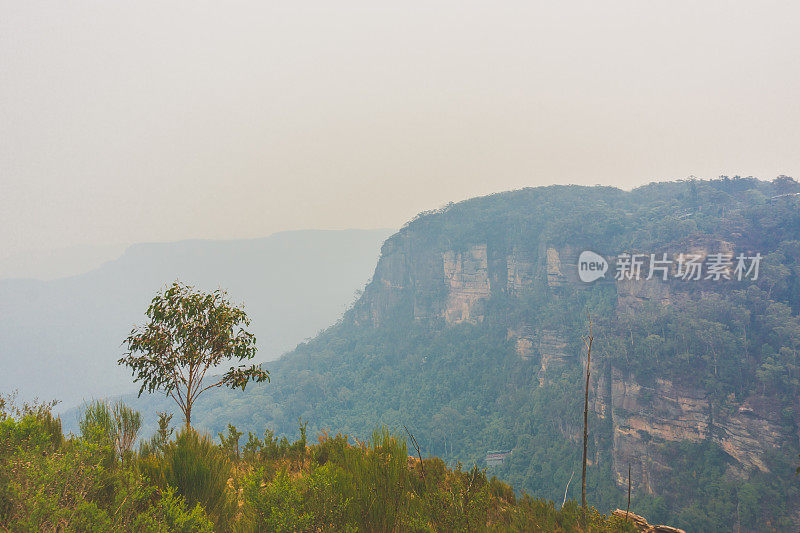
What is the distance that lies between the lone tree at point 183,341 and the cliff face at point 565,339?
45465mm

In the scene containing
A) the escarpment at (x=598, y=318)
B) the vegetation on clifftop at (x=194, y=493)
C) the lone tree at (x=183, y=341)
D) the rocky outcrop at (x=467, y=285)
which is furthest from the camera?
the rocky outcrop at (x=467, y=285)

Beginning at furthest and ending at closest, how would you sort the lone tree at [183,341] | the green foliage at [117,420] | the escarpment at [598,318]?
the escarpment at [598,318]
the lone tree at [183,341]
the green foliage at [117,420]

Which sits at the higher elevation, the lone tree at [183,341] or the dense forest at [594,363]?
the lone tree at [183,341]

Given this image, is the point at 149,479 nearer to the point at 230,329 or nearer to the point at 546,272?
the point at 230,329

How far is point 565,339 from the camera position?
206 ft

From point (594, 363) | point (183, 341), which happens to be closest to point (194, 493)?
point (183, 341)

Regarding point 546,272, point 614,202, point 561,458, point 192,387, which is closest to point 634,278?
point 546,272

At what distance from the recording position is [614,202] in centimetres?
9175

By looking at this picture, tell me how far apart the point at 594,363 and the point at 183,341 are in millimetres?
54627

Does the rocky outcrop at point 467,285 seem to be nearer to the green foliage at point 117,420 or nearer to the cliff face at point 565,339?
the cliff face at point 565,339

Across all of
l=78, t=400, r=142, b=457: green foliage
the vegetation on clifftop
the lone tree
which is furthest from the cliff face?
l=78, t=400, r=142, b=457: green foliage

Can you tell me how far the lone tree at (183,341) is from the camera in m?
7.02

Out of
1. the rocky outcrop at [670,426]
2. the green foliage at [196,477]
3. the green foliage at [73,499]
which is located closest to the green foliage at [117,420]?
the green foliage at [196,477]

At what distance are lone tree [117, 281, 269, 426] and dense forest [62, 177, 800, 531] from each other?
576cm
